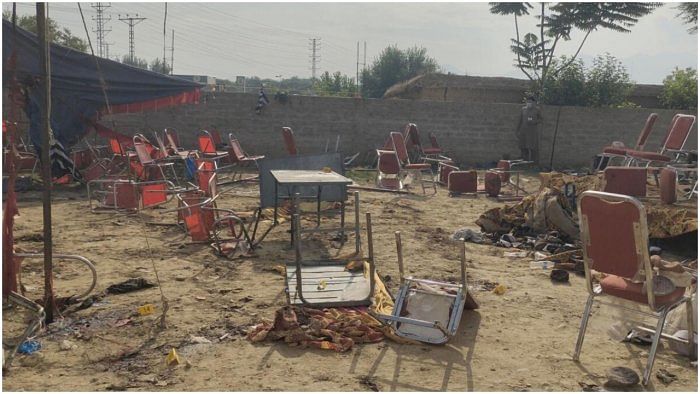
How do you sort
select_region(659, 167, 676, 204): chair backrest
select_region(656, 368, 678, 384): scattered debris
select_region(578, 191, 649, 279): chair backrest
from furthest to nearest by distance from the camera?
select_region(659, 167, 676, 204): chair backrest, select_region(656, 368, 678, 384): scattered debris, select_region(578, 191, 649, 279): chair backrest

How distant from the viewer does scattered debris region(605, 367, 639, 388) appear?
10.7ft

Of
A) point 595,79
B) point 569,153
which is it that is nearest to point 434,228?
point 569,153

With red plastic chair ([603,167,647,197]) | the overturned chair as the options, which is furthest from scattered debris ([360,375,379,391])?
red plastic chair ([603,167,647,197])

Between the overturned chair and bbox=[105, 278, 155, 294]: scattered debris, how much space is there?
1995mm

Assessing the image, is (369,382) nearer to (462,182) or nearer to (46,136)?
(46,136)

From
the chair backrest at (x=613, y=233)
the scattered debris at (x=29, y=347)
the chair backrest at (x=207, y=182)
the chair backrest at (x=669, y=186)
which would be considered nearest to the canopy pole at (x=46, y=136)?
the scattered debris at (x=29, y=347)

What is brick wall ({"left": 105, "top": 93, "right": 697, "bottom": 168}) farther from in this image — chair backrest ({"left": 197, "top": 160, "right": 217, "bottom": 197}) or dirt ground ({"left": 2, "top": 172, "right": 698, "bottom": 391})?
dirt ground ({"left": 2, "top": 172, "right": 698, "bottom": 391})

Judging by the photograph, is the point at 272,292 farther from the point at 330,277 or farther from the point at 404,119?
the point at 404,119

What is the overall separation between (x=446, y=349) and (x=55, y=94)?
830cm

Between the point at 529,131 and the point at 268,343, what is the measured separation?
1179cm

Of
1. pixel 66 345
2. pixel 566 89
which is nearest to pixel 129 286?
pixel 66 345

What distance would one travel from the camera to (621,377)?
10.8 ft

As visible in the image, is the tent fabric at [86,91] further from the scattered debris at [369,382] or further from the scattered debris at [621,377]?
the scattered debris at [621,377]

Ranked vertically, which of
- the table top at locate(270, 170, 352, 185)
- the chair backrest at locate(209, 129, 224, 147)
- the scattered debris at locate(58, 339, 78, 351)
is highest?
the chair backrest at locate(209, 129, 224, 147)
